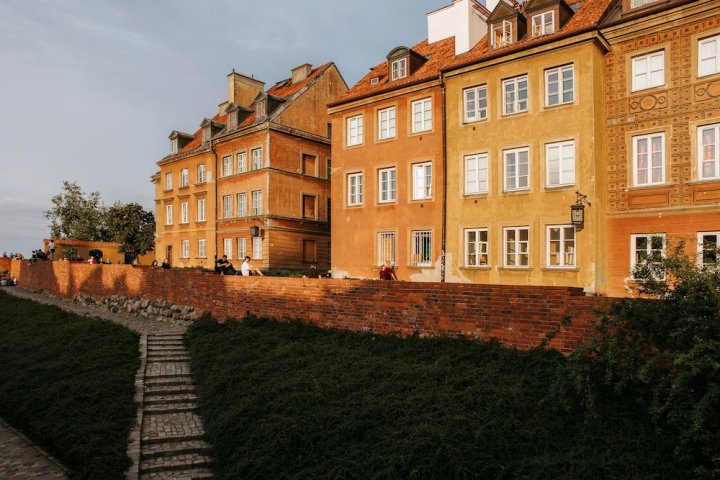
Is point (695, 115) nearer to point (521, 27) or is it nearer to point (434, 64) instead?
point (521, 27)

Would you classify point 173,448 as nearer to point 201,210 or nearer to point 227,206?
point 227,206

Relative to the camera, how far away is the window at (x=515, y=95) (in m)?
19.5

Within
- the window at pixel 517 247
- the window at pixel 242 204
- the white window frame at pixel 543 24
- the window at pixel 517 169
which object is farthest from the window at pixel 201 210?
the white window frame at pixel 543 24

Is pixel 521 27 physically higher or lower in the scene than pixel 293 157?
higher

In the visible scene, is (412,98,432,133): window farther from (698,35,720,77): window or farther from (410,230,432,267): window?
(698,35,720,77): window

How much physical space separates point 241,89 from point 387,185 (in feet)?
63.0

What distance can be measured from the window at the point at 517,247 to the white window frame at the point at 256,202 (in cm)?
1629

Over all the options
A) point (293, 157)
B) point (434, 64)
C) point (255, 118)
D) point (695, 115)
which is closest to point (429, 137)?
point (434, 64)

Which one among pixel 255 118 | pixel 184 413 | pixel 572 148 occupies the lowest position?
pixel 184 413

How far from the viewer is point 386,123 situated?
23953mm

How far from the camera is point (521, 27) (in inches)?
811

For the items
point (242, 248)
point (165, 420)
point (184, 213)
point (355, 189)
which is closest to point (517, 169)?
point (355, 189)

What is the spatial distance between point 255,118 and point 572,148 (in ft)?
68.3

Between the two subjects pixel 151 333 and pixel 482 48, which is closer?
pixel 151 333
